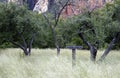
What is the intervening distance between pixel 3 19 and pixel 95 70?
36.5 feet

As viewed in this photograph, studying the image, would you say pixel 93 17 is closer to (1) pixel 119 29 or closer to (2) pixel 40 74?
(1) pixel 119 29

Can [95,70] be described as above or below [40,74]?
above

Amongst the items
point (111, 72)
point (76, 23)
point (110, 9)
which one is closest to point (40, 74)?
point (111, 72)

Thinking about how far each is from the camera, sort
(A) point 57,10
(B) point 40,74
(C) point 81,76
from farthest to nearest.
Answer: (A) point 57,10 < (B) point 40,74 < (C) point 81,76

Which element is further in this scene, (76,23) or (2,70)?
(76,23)

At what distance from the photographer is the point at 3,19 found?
15641 millimetres

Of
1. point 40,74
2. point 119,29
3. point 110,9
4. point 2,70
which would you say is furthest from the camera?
point 110,9

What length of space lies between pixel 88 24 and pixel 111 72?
7.45 meters

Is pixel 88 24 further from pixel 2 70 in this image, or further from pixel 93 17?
pixel 2 70

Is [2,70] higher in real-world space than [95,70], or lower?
lower

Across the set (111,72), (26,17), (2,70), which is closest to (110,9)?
(26,17)

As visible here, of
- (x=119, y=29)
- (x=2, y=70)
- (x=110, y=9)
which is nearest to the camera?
(x=2, y=70)

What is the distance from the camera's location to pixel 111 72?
5.33 metres

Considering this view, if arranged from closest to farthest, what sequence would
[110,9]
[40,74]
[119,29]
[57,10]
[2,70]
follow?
[40,74]
[2,70]
[119,29]
[110,9]
[57,10]
